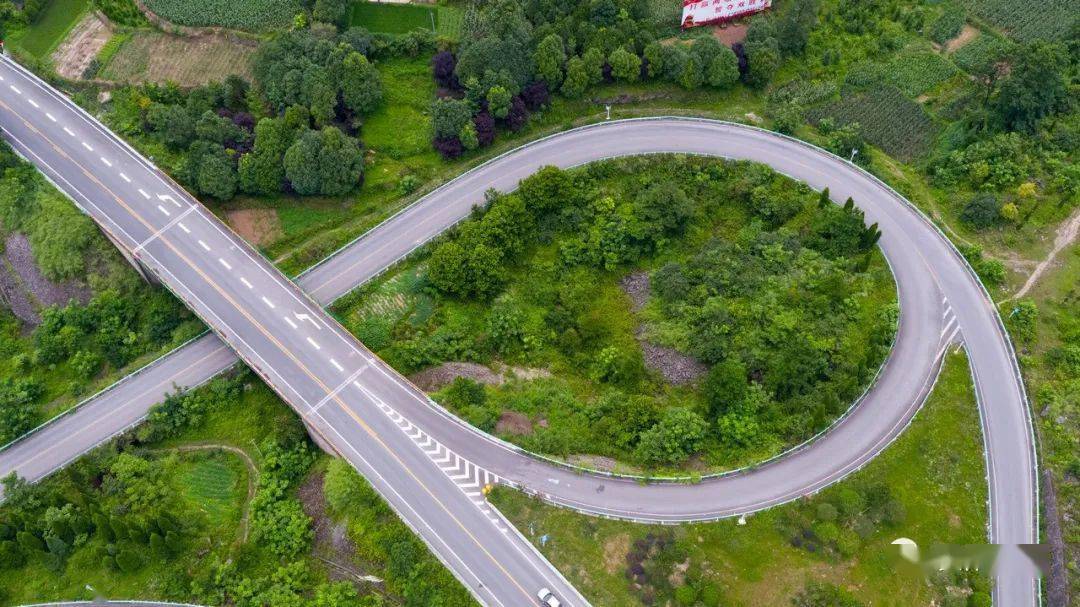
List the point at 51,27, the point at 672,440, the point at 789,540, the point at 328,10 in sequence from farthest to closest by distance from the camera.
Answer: the point at 51,27, the point at 328,10, the point at 672,440, the point at 789,540

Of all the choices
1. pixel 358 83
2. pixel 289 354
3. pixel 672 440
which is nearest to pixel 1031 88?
pixel 672 440

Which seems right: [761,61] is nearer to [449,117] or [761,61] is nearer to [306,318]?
[449,117]

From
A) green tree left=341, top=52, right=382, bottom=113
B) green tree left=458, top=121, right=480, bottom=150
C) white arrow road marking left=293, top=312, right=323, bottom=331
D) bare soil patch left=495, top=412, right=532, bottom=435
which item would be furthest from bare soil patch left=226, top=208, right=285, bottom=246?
bare soil patch left=495, top=412, right=532, bottom=435

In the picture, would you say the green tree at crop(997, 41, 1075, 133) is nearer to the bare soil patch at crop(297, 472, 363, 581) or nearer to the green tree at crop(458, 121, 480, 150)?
the green tree at crop(458, 121, 480, 150)

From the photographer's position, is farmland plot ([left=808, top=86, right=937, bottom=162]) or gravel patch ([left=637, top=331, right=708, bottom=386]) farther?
farmland plot ([left=808, top=86, right=937, bottom=162])

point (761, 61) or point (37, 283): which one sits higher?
point (761, 61)

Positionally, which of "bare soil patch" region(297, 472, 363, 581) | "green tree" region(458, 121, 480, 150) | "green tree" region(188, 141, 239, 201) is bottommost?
"bare soil patch" region(297, 472, 363, 581)
